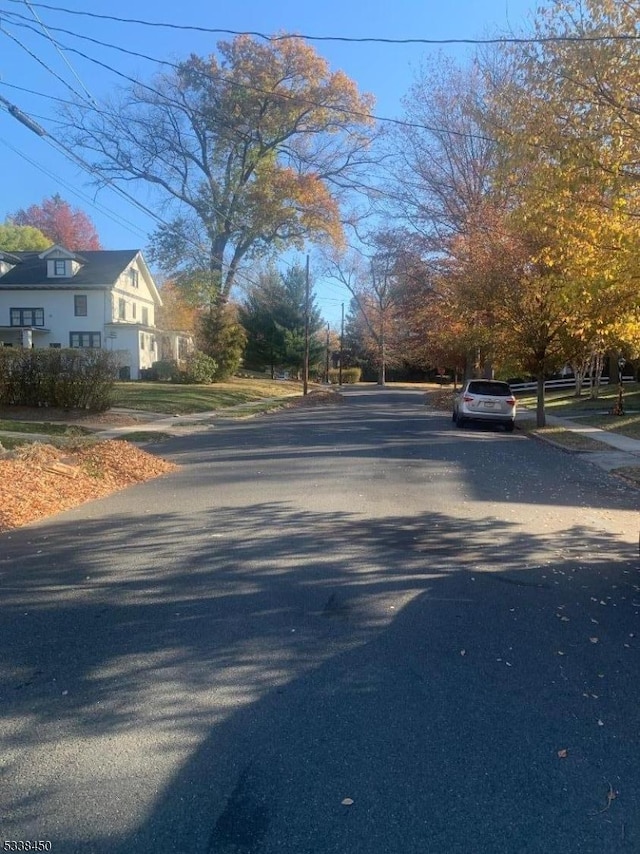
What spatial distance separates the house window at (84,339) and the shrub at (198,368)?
6622 mm

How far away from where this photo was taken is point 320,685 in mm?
4094

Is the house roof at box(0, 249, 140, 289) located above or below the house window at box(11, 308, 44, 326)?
above

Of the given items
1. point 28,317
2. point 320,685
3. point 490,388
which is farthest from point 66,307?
point 320,685

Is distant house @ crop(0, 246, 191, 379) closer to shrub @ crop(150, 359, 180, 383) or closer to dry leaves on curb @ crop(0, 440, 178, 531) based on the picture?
shrub @ crop(150, 359, 180, 383)

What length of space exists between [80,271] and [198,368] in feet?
38.6

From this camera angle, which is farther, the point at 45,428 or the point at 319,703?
the point at 45,428

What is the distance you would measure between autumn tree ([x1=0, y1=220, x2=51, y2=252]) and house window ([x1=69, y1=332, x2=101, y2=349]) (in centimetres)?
2107

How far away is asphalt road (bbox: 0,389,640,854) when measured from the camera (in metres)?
2.93

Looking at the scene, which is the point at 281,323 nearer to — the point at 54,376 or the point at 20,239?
the point at 20,239

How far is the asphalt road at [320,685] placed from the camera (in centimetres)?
293

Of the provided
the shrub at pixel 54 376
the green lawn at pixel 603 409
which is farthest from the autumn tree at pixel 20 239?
the green lawn at pixel 603 409

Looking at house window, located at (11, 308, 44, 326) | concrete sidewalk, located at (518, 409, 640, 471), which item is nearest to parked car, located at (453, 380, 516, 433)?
concrete sidewalk, located at (518, 409, 640, 471)

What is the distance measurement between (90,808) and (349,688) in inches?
61.6

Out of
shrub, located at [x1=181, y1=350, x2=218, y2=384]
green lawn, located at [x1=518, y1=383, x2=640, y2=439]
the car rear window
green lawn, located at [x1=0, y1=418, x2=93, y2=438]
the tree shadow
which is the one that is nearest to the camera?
the tree shadow
